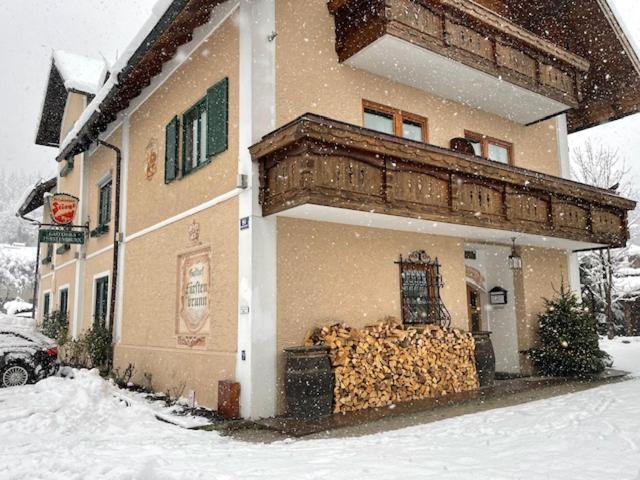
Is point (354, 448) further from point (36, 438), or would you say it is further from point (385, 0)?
point (385, 0)

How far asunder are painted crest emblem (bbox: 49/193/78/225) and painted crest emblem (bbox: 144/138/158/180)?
166 inches

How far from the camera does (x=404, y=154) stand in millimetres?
7984

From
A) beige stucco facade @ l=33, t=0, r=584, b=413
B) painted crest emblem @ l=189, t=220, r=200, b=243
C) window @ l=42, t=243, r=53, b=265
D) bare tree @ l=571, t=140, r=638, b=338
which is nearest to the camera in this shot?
beige stucco facade @ l=33, t=0, r=584, b=413

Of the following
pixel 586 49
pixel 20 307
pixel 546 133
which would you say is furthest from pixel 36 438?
pixel 20 307

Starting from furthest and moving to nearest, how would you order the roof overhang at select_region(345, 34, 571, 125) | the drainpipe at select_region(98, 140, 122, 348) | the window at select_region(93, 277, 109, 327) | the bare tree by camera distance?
1. the bare tree
2. the window at select_region(93, 277, 109, 327)
3. the drainpipe at select_region(98, 140, 122, 348)
4. the roof overhang at select_region(345, 34, 571, 125)

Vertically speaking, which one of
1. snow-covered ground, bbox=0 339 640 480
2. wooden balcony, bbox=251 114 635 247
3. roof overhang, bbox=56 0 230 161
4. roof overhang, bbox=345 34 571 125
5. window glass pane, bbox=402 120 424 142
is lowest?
snow-covered ground, bbox=0 339 640 480

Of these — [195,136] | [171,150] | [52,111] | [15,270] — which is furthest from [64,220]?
[15,270]

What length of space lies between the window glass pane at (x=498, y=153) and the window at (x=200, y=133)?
20.6 feet

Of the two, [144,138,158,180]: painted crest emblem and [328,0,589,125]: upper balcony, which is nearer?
[328,0,589,125]: upper balcony

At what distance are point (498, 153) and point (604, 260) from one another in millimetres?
12170

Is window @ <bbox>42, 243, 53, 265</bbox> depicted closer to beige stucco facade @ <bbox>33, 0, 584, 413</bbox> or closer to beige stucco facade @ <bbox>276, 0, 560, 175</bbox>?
beige stucco facade @ <bbox>33, 0, 584, 413</bbox>

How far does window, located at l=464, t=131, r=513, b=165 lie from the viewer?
1169 cm

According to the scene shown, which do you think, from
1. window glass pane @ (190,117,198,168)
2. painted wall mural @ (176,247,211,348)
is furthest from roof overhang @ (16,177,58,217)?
painted wall mural @ (176,247,211,348)

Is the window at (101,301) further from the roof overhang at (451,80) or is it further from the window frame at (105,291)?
the roof overhang at (451,80)
